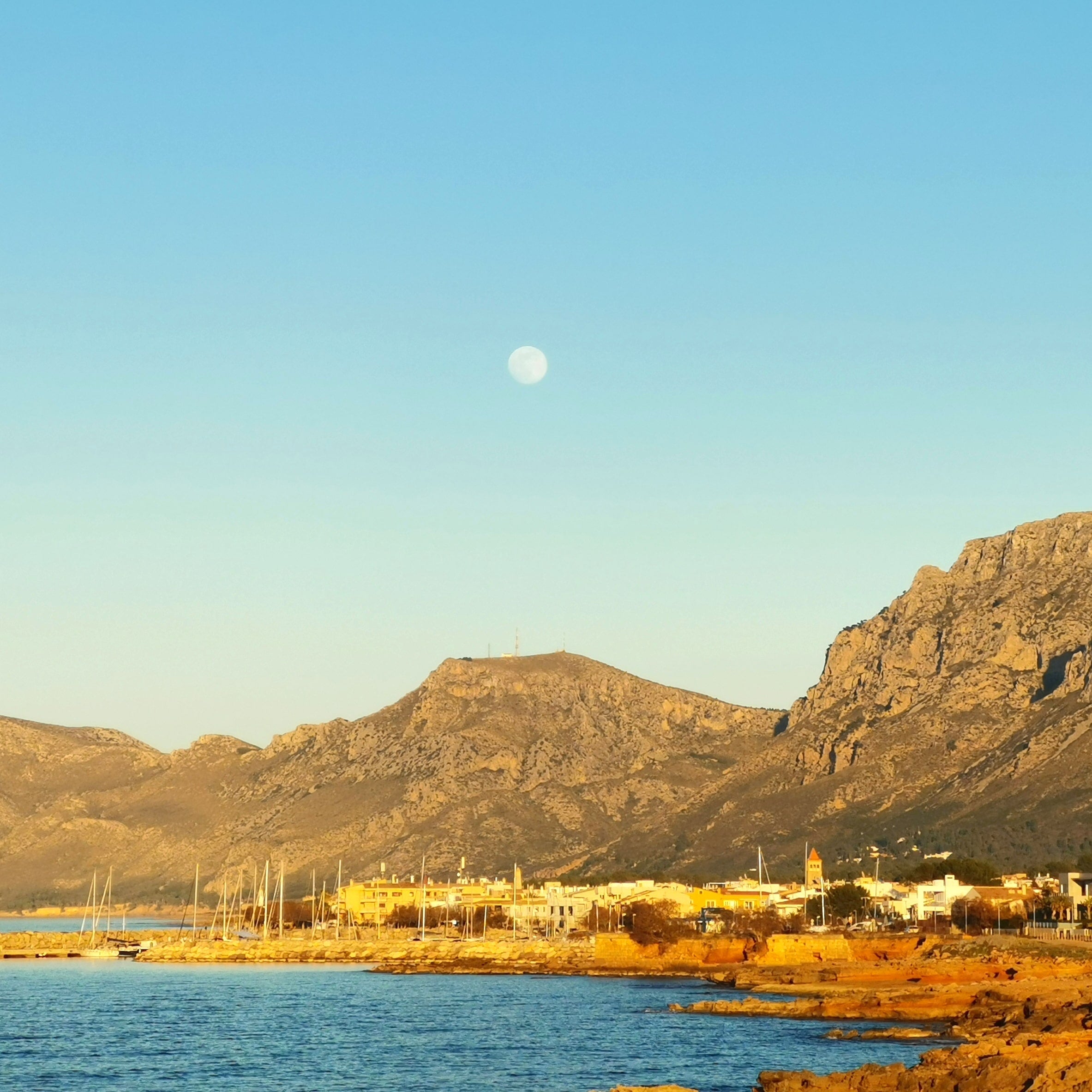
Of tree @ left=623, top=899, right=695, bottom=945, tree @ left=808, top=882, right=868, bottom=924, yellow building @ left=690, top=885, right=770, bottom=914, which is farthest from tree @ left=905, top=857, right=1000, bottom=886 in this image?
tree @ left=623, top=899, right=695, bottom=945

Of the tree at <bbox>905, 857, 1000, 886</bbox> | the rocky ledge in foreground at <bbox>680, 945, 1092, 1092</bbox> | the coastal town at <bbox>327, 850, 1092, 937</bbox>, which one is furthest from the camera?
the tree at <bbox>905, 857, 1000, 886</bbox>

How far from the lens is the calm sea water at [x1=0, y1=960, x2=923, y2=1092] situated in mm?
65500

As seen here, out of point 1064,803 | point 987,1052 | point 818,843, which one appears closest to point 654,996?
point 987,1052

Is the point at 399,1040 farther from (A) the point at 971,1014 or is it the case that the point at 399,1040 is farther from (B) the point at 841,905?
(B) the point at 841,905

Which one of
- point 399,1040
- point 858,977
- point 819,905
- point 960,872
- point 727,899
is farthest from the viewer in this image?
point 727,899

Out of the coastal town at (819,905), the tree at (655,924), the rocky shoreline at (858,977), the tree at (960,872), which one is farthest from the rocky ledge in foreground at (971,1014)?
the tree at (960,872)

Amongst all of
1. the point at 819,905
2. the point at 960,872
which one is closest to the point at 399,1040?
the point at 819,905

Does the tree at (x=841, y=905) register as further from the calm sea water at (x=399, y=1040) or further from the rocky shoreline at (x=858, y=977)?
the calm sea water at (x=399, y=1040)

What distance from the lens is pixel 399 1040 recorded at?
80375 mm

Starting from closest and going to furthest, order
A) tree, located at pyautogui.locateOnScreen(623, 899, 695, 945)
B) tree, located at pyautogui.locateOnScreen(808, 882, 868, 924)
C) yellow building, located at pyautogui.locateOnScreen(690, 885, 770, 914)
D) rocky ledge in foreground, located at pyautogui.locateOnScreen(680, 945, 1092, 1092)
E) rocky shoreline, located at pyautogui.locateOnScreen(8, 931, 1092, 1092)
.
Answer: rocky ledge in foreground, located at pyautogui.locateOnScreen(680, 945, 1092, 1092) < rocky shoreline, located at pyautogui.locateOnScreen(8, 931, 1092, 1092) < tree, located at pyautogui.locateOnScreen(623, 899, 695, 945) < tree, located at pyautogui.locateOnScreen(808, 882, 868, 924) < yellow building, located at pyautogui.locateOnScreen(690, 885, 770, 914)

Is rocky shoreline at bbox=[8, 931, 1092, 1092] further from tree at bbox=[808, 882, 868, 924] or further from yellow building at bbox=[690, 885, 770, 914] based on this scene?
tree at bbox=[808, 882, 868, 924]

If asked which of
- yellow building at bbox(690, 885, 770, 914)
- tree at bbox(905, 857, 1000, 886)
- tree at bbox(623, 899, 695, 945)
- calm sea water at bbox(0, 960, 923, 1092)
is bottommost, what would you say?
calm sea water at bbox(0, 960, 923, 1092)

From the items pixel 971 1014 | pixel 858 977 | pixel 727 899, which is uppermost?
pixel 727 899

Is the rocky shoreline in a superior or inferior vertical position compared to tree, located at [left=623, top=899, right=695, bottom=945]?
inferior
